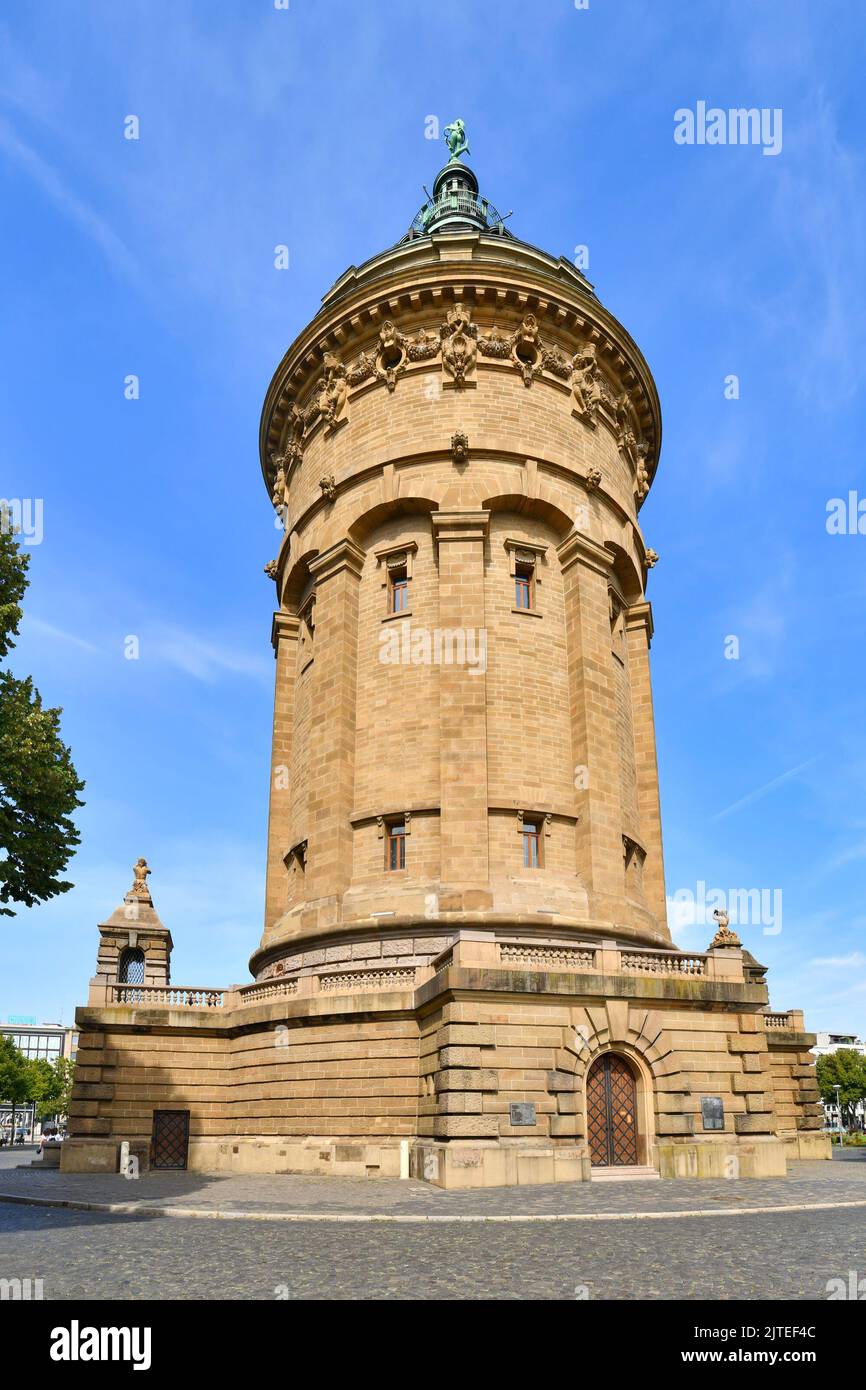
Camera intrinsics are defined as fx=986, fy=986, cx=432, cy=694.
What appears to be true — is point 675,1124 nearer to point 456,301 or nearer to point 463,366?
point 463,366

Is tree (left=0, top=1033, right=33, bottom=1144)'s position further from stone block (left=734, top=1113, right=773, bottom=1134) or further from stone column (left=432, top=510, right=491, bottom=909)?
stone block (left=734, top=1113, right=773, bottom=1134)

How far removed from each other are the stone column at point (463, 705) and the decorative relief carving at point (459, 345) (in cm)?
540

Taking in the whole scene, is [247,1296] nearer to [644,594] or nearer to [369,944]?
[369,944]

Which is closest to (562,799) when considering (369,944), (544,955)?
(369,944)

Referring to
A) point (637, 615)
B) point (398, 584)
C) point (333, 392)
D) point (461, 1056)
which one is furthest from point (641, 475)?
point (461, 1056)

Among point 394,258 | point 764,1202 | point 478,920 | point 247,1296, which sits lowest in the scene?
point 764,1202

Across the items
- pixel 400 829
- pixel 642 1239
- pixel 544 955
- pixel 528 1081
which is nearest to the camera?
pixel 642 1239

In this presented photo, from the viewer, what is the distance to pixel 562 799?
30.0 m

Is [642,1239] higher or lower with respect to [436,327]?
lower

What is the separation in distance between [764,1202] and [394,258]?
3260 cm

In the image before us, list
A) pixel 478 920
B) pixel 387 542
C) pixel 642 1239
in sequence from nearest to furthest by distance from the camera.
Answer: pixel 642 1239, pixel 478 920, pixel 387 542

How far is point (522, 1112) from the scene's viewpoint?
19016 mm

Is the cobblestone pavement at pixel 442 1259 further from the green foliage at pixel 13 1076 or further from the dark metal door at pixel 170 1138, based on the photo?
the green foliage at pixel 13 1076

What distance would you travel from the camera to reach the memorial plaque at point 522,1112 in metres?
18.9
